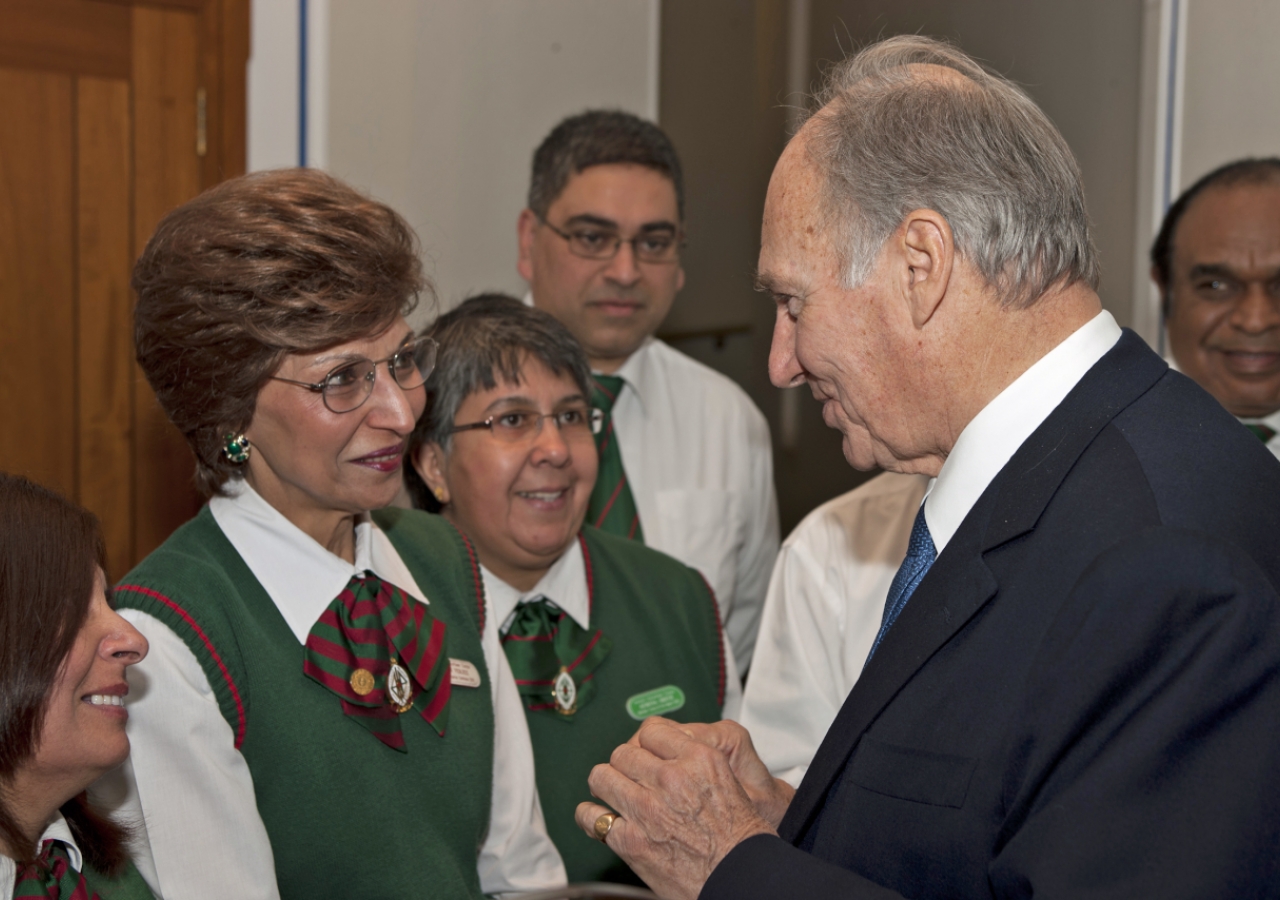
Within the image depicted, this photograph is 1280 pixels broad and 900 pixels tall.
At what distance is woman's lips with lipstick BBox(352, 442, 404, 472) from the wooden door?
4.58ft

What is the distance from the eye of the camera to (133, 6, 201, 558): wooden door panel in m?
3.09

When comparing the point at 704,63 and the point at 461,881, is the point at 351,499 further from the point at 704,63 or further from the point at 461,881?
the point at 704,63

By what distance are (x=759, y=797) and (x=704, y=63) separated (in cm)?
317

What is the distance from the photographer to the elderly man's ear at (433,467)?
2283 millimetres

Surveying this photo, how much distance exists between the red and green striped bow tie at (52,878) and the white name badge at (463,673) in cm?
57

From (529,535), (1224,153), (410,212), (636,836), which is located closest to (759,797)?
(636,836)

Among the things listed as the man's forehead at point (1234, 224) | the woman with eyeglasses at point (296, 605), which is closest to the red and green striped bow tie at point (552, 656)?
the woman with eyeglasses at point (296, 605)

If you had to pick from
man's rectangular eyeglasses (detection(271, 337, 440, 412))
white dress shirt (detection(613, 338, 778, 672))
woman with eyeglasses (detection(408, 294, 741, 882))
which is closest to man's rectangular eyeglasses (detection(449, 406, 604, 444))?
woman with eyeglasses (detection(408, 294, 741, 882))

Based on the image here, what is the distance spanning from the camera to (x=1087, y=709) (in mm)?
925

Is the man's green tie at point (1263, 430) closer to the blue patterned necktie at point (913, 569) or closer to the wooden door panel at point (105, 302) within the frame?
the blue patterned necktie at point (913, 569)

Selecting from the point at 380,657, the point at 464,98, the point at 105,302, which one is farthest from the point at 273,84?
the point at 380,657

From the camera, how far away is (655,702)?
7.25 ft

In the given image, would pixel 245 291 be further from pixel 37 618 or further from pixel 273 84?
pixel 273 84

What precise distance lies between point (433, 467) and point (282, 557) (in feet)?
2.16
